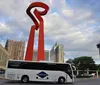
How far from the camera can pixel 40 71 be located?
23.5 meters

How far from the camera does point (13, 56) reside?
377 feet

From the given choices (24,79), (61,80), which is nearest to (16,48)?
(24,79)

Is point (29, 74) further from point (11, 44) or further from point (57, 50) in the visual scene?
point (11, 44)

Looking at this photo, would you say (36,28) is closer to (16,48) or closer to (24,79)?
(24,79)

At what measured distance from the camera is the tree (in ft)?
269

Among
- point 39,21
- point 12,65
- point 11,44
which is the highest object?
point 11,44

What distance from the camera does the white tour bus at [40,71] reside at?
23.3 m

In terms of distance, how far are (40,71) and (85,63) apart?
60998 mm

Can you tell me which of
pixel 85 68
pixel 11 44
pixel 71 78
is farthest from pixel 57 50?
pixel 71 78

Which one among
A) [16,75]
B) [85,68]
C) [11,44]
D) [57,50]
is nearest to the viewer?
[16,75]

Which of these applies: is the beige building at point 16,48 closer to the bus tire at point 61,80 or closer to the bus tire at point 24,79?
the bus tire at point 24,79

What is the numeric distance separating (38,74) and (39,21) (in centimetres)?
1178

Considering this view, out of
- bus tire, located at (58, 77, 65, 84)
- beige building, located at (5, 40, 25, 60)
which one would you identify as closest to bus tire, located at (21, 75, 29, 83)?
bus tire, located at (58, 77, 65, 84)

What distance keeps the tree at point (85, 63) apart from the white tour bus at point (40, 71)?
195 ft
